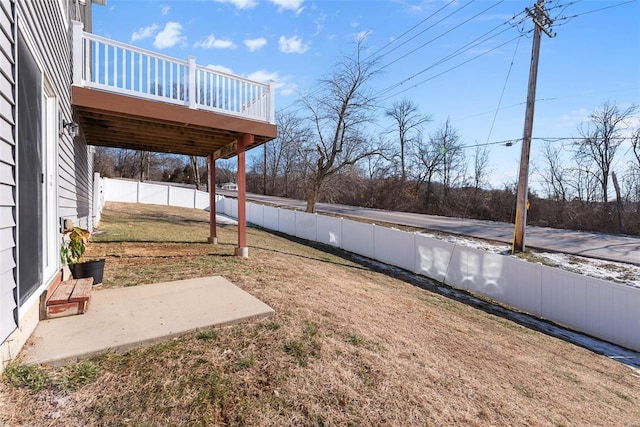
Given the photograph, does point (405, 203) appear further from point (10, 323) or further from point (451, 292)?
point (10, 323)

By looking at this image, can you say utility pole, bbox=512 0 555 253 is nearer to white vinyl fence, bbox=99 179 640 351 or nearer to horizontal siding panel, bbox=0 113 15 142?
white vinyl fence, bbox=99 179 640 351

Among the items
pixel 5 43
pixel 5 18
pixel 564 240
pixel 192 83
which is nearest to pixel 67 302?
pixel 5 43

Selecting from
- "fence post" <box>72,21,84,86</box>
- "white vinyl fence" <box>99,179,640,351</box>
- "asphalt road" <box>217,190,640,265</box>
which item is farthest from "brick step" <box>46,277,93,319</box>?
"asphalt road" <box>217,190,640,265</box>

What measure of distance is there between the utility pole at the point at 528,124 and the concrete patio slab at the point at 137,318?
33.6 feet

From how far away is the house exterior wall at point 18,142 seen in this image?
1995mm

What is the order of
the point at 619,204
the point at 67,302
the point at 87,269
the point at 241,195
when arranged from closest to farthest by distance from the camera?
1. the point at 67,302
2. the point at 87,269
3. the point at 241,195
4. the point at 619,204

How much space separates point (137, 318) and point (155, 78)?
3.96m

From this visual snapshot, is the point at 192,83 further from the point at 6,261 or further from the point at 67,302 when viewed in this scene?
the point at 6,261

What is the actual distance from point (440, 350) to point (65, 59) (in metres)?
5.75

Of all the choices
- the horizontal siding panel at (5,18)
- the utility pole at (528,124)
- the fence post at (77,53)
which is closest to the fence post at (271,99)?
the fence post at (77,53)

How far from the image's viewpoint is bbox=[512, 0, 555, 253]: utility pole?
11.0 metres

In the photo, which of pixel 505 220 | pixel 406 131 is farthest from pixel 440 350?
pixel 406 131

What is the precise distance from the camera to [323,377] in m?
2.52

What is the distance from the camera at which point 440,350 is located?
3.67m
